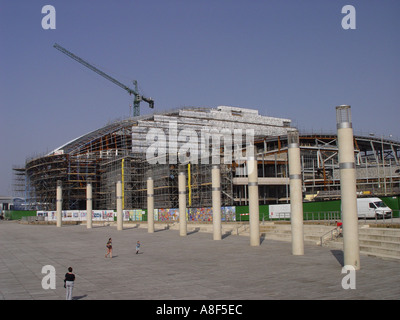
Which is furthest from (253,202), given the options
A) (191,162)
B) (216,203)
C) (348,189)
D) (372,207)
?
(191,162)

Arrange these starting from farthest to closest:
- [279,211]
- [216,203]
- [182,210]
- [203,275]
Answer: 1. [279,211]
2. [182,210]
3. [216,203]
4. [203,275]

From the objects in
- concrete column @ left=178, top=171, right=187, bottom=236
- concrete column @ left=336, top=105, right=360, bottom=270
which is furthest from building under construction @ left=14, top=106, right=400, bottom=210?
concrete column @ left=336, top=105, right=360, bottom=270

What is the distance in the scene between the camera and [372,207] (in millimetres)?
35688

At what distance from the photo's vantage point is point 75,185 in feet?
257

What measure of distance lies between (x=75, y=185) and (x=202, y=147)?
84.5 feet

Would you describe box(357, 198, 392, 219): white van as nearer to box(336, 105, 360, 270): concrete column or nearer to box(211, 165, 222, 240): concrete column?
box(211, 165, 222, 240): concrete column

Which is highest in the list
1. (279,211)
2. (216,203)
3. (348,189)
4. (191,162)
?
(191,162)

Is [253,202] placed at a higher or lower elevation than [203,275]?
higher

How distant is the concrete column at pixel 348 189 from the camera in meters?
17.2

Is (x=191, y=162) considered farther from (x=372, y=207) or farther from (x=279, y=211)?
(x=372, y=207)

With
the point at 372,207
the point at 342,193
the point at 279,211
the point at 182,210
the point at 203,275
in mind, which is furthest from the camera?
the point at 279,211

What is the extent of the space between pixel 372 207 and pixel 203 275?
79.2ft

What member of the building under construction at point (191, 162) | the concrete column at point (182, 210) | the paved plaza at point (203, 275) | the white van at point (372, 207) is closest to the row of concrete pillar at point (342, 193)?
the paved plaza at point (203, 275)
